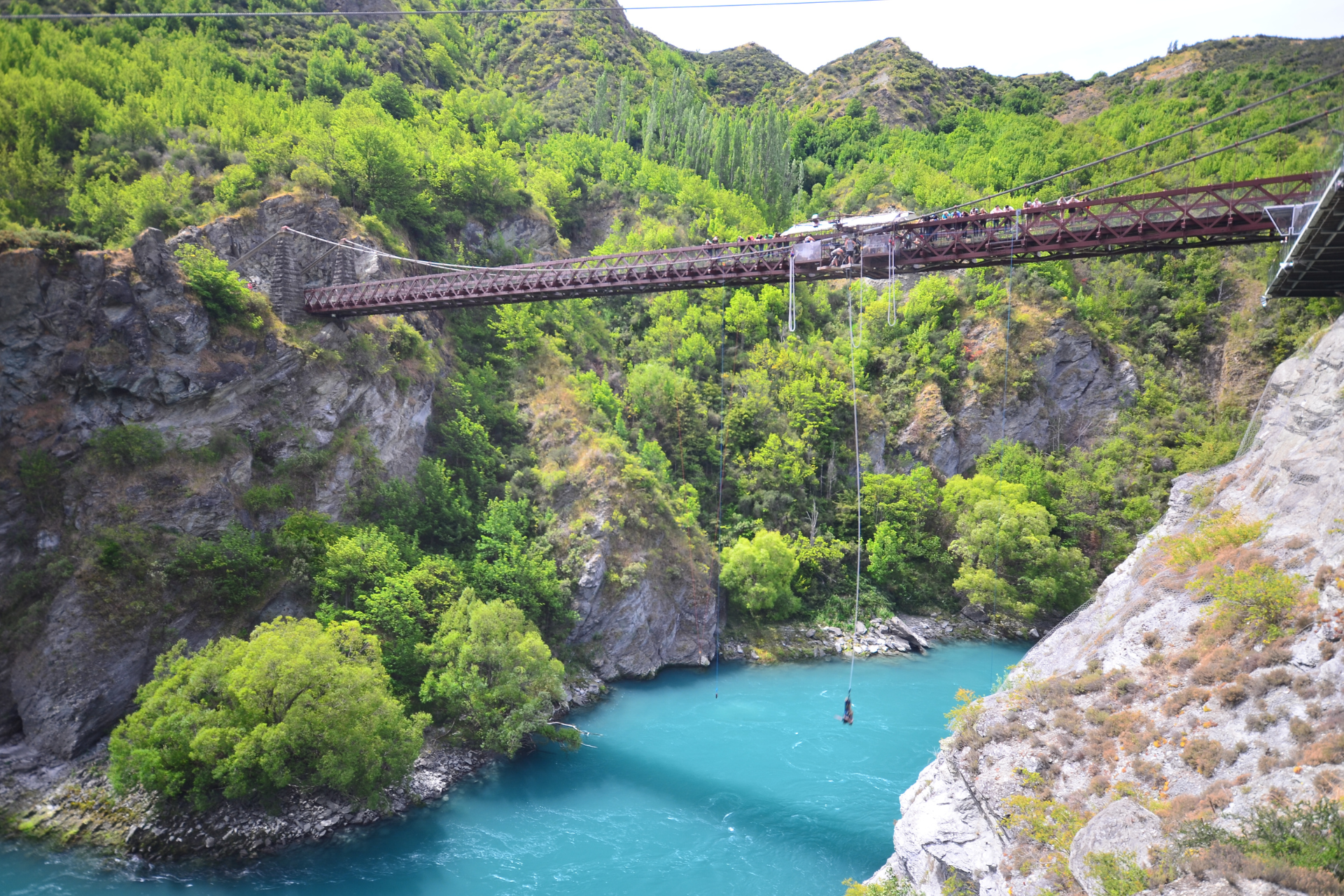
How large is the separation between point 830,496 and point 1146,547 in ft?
67.6

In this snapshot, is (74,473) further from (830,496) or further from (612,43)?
(612,43)

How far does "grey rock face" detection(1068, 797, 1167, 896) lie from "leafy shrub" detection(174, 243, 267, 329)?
28.0 meters

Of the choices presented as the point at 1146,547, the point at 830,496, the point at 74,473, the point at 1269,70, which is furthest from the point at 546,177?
the point at 1269,70

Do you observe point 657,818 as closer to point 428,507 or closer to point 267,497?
point 428,507

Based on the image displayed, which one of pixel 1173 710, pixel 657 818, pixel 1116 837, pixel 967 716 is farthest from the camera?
pixel 657 818

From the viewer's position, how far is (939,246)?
60.3ft

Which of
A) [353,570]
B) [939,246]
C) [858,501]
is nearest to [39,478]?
[353,570]

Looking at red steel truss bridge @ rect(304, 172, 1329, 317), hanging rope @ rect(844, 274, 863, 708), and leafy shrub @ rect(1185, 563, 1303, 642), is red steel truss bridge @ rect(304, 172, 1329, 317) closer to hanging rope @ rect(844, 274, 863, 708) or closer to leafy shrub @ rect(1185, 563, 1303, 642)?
hanging rope @ rect(844, 274, 863, 708)

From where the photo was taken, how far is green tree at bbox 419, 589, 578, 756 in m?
21.4

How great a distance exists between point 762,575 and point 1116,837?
2300cm

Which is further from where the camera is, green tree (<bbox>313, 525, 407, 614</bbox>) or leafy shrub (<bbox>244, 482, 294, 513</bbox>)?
leafy shrub (<bbox>244, 482, 294, 513</bbox>)

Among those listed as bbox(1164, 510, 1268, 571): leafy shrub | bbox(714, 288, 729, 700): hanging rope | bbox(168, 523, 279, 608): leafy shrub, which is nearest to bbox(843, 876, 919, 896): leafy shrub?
bbox(1164, 510, 1268, 571): leafy shrub

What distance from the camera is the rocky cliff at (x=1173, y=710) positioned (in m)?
9.88

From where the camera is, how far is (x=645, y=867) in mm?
17719
